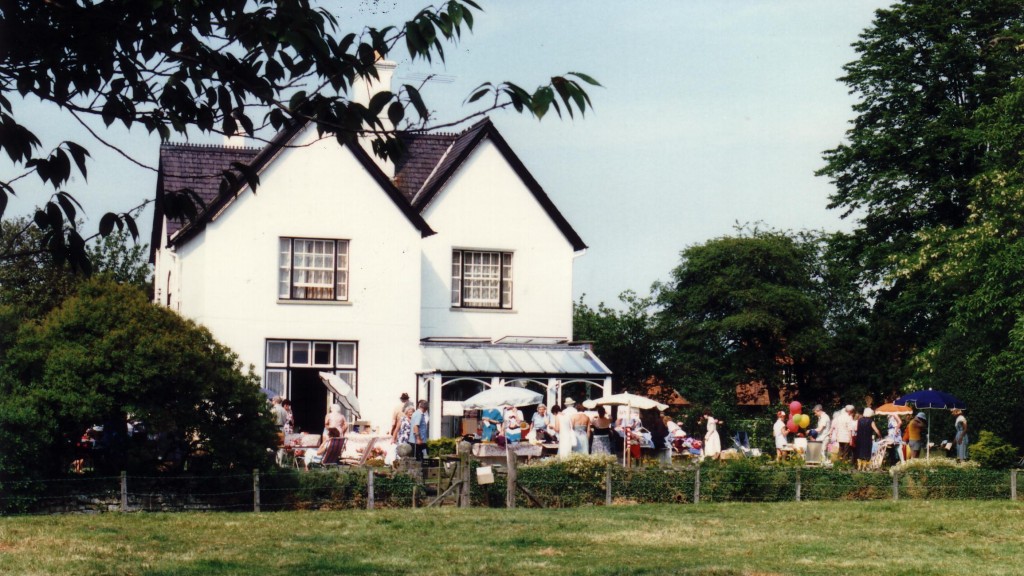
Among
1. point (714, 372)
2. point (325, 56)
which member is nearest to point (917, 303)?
point (714, 372)

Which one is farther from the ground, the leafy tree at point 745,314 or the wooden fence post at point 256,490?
the leafy tree at point 745,314

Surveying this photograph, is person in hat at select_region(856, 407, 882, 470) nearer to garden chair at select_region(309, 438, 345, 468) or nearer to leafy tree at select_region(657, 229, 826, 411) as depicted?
garden chair at select_region(309, 438, 345, 468)

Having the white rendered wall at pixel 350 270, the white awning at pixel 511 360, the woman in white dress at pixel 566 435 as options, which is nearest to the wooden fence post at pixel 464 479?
the woman in white dress at pixel 566 435

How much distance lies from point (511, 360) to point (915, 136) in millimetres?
16936

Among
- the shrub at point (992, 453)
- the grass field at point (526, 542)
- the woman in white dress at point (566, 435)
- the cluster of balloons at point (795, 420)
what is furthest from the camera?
the cluster of balloons at point (795, 420)

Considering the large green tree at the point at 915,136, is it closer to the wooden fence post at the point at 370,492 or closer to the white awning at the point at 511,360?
the white awning at the point at 511,360

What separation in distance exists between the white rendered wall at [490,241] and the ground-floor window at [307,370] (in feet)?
11.3

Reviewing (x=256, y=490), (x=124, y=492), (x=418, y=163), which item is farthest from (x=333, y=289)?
(x=124, y=492)

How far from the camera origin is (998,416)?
1639 inches

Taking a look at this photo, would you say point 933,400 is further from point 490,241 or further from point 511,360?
point 490,241

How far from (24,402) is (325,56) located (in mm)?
15492

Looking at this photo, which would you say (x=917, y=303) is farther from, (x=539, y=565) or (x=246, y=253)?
(x=539, y=565)

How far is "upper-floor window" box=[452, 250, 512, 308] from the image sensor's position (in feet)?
139

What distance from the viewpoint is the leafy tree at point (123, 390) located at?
21781mm
